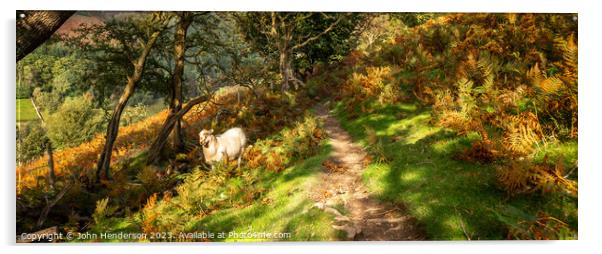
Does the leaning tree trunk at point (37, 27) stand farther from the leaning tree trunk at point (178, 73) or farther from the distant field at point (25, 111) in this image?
the leaning tree trunk at point (178, 73)

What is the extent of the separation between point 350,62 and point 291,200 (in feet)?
15.7

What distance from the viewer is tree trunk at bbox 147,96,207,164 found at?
22.9 feet

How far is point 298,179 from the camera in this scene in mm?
6062

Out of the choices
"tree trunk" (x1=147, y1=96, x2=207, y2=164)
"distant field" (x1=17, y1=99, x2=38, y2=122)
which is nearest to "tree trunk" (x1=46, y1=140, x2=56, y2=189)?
"distant field" (x1=17, y1=99, x2=38, y2=122)

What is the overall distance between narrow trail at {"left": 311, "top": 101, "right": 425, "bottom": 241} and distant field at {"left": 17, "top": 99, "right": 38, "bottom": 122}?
5.30m

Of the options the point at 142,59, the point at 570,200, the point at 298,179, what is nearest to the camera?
the point at 570,200

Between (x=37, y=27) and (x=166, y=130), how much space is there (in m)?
3.35

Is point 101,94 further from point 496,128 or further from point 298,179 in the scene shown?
point 496,128

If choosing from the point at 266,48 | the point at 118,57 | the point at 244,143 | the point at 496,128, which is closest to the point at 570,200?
the point at 496,128

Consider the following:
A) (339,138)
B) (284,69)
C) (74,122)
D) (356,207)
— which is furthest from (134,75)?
(356,207)

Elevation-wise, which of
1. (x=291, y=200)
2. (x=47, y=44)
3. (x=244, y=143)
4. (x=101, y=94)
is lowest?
(x=291, y=200)

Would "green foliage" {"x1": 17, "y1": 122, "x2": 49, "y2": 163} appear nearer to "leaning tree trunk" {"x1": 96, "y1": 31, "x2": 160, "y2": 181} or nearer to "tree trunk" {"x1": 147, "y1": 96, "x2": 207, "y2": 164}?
"leaning tree trunk" {"x1": 96, "y1": 31, "x2": 160, "y2": 181}

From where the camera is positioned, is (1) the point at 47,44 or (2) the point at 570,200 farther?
(1) the point at 47,44
